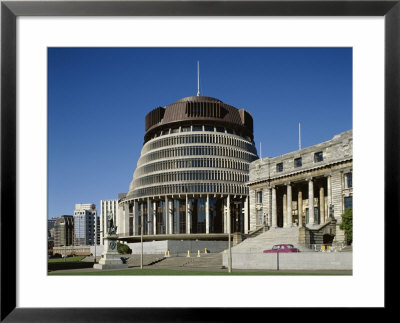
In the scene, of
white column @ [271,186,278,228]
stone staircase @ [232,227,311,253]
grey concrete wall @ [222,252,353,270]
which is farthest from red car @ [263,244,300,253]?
white column @ [271,186,278,228]

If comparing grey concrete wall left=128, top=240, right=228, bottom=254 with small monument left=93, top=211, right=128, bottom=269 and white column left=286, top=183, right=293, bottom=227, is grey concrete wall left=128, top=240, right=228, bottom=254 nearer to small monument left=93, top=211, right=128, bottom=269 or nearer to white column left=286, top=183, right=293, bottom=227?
white column left=286, top=183, right=293, bottom=227

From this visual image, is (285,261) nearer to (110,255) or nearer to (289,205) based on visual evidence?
(110,255)

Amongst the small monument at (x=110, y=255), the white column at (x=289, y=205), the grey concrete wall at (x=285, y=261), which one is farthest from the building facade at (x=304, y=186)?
the small monument at (x=110, y=255)

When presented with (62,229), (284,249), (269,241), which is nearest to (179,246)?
(62,229)
